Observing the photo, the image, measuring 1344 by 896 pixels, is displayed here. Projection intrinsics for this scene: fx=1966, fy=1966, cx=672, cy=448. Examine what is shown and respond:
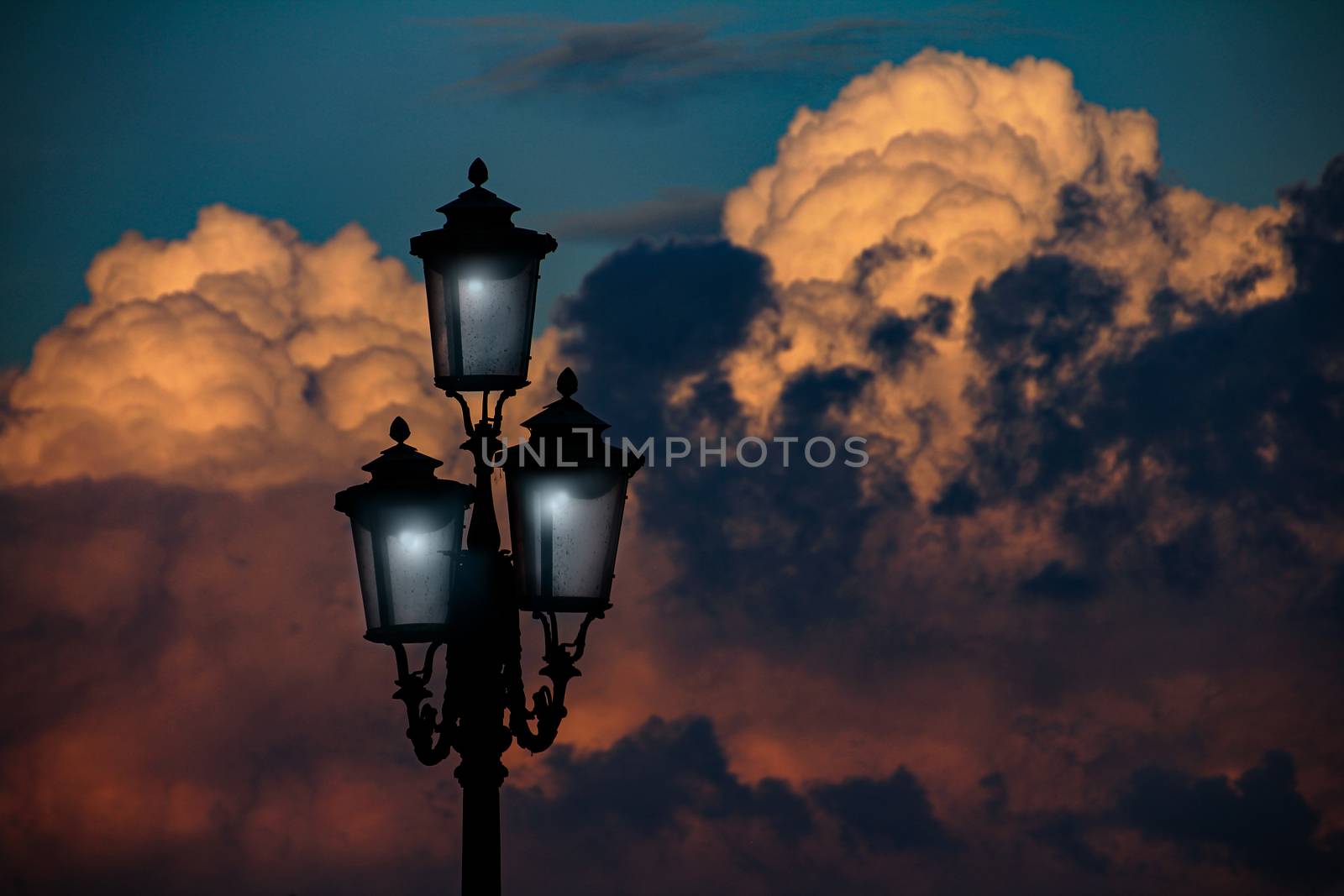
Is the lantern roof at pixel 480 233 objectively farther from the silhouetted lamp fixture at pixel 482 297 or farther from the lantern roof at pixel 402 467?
the lantern roof at pixel 402 467

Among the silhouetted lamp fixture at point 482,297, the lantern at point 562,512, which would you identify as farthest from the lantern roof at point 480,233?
the lantern at point 562,512

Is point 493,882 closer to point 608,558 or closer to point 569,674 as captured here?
point 569,674

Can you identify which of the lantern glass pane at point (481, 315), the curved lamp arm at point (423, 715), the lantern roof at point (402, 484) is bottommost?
the curved lamp arm at point (423, 715)

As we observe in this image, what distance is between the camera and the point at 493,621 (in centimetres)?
1043

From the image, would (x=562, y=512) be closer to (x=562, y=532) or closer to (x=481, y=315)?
(x=562, y=532)

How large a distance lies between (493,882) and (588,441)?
2.40 m

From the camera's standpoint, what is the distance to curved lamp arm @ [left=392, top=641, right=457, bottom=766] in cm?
1054

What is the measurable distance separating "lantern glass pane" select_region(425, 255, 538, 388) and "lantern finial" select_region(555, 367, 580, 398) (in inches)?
7.8

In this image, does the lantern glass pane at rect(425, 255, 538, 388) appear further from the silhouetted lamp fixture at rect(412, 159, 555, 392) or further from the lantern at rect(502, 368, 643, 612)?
the lantern at rect(502, 368, 643, 612)

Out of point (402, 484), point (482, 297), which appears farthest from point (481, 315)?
point (402, 484)

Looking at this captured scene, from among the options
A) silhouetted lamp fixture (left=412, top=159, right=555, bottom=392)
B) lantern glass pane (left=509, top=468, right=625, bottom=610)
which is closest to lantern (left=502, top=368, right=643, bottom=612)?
lantern glass pane (left=509, top=468, right=625, bottom=610)

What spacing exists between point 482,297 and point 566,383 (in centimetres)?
65

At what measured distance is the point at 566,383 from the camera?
10.7m

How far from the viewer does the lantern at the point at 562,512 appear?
10266 mm
